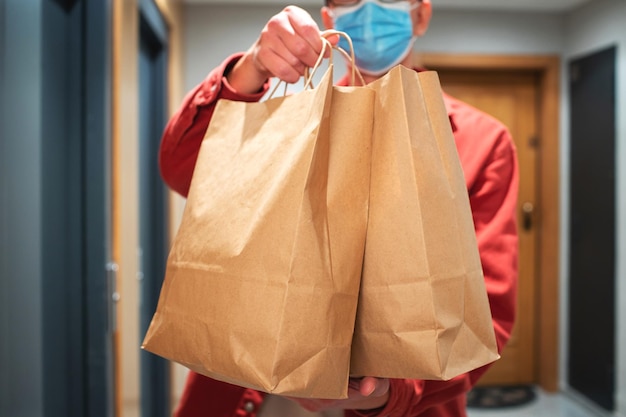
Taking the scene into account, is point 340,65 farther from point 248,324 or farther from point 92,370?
point 248,324

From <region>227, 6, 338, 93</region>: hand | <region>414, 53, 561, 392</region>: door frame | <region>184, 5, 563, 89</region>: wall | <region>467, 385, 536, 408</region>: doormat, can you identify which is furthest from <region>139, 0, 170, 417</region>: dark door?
<region>227, 6, 338, 93</region>: hand

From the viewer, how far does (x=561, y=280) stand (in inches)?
145

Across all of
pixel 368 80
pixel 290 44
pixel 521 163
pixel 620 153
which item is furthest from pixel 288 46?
pixel 521 163

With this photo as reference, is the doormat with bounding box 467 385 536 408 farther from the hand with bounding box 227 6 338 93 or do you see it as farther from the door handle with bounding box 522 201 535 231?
the hand with bounding box 227 6 338 93

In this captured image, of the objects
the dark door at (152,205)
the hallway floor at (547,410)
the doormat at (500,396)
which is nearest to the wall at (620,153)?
the hallway floor at (547,410)

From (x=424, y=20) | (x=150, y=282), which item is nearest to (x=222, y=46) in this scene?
(x=150, y=282)

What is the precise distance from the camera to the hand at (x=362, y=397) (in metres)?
0.64

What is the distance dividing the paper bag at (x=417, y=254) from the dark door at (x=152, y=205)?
2196 millimetres

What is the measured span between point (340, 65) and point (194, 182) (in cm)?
270

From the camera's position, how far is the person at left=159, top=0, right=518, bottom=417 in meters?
0.69

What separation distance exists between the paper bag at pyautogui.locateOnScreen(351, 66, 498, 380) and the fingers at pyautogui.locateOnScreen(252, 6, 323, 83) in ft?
0.35

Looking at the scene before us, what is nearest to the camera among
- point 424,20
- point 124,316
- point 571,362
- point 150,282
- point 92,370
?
point 424,20

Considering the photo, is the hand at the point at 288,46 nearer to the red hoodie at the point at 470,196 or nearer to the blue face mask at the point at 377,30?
the red hoodie at the point at 470,196

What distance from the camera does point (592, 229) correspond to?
3.35m
